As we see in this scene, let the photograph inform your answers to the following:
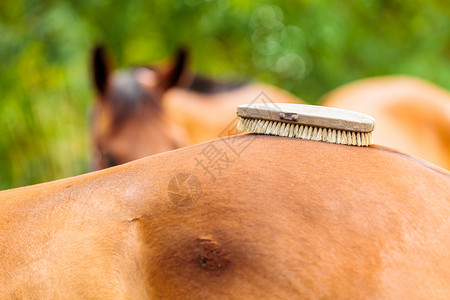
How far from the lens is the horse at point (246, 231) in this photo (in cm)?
67

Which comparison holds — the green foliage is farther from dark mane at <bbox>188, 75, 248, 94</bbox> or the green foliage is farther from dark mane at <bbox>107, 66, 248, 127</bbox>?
dark mane at <bbox>107, 66, 248, 127</bbox>

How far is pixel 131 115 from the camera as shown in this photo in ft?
8.96

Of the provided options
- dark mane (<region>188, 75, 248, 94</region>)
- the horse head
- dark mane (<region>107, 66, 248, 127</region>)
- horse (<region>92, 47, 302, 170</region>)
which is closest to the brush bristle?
horse (<region>92, 47, 302, 170</region>)

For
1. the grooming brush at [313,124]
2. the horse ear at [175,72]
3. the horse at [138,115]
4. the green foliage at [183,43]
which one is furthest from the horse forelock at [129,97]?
the grooming brush at [313,124]

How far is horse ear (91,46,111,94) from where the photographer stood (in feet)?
9.62

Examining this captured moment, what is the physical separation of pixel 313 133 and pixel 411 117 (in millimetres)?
2101

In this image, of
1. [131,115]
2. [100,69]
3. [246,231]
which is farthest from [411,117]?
[246,231]

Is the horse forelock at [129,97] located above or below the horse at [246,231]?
above

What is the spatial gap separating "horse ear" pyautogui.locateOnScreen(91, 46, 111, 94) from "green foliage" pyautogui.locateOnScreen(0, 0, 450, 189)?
1365 mm

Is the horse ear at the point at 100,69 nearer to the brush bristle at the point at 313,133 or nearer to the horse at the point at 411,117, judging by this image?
the horse at the point at 411,117

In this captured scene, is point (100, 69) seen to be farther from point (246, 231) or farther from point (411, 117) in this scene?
point (246, 231)

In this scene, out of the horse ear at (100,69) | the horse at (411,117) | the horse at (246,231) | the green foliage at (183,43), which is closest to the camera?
the horse at (246,231)

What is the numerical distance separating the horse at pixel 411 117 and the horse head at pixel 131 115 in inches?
41.1

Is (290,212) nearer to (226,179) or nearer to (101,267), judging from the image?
(226,179)
